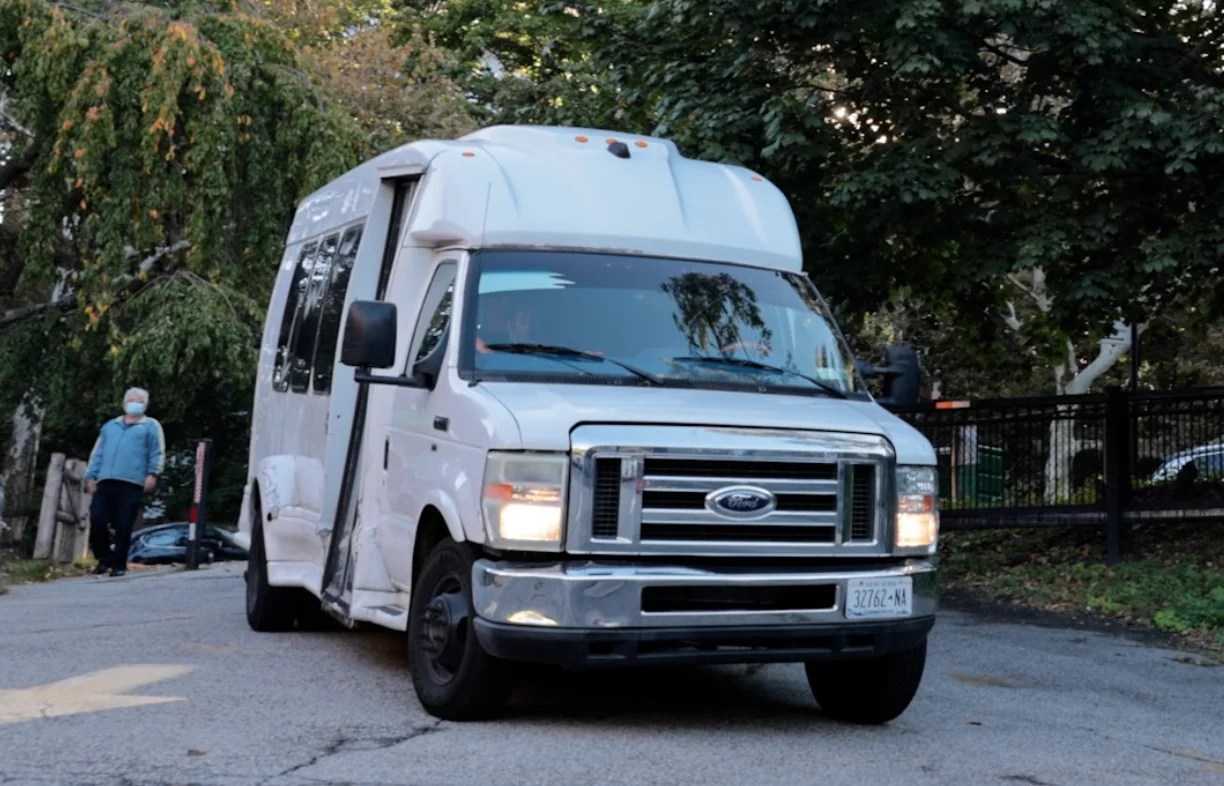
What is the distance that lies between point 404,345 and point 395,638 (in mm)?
2914

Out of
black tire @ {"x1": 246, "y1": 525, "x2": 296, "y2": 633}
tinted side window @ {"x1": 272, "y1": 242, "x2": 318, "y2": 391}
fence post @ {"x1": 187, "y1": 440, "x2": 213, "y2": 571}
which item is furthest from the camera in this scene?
fence post @ {"x1": 187, "y1": 440, "x2": 213, "y2": 571}

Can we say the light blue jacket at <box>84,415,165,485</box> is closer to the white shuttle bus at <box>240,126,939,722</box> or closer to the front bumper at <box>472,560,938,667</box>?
the white shuttle bus at <box>240,126,939,722</box>

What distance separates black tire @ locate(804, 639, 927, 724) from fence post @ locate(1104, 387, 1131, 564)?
26.0 feet

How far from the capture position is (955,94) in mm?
14695

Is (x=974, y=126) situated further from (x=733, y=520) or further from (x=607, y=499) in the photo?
(x=607, y=499)

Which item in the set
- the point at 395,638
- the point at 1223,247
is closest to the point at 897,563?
the point at 395,638

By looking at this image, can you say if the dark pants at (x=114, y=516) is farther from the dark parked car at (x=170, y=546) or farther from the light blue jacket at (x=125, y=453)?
the dark parked car at (x=170, y=546)

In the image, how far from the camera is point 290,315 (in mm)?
11078

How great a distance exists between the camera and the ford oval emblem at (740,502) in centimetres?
688

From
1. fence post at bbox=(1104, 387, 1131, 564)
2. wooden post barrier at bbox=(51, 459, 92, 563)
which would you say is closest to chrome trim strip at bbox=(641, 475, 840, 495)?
fence post at bbox=(1104, 387, 1131, 564)

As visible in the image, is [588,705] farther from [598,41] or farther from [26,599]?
[598,41]

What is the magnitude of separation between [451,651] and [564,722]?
581 mm

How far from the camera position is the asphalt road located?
6340mm

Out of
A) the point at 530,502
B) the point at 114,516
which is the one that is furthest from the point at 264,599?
the point at 114,516
